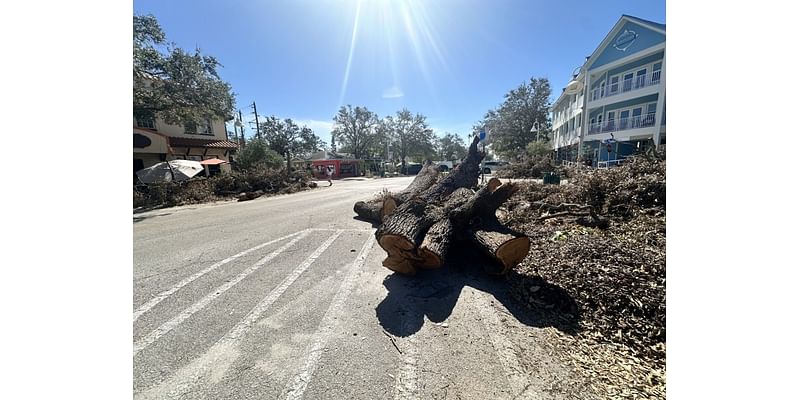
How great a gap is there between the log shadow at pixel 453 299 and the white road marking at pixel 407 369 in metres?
0.02

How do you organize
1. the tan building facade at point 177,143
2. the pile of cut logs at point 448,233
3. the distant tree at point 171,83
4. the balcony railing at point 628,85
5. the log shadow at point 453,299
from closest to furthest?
the log shadow at point 453,299 < the pile of cut logs at point 448,233 < the distant tree at point 171,83 < the tan building facade at point 177,143 < the balcony railing at point 628,85

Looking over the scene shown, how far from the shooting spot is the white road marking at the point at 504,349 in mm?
1818

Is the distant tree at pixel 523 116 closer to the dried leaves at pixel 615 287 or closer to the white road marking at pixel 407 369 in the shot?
the dried leaves at pixel 615 287

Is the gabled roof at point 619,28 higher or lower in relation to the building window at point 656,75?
higher

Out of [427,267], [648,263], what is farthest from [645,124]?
[427,267]

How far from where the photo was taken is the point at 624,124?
760 inches

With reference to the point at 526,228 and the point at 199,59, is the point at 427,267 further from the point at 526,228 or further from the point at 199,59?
the point at 199,59

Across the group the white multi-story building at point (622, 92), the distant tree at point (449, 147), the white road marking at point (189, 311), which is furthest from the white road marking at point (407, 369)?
the distant tree at point (449, 147)

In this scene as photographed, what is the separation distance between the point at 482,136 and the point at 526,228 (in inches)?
129

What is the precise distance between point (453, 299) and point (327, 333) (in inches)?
57.2

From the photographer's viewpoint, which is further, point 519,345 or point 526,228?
point 526,228

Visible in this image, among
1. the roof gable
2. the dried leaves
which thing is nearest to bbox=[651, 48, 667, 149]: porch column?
the roof gable

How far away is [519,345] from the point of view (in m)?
2.22

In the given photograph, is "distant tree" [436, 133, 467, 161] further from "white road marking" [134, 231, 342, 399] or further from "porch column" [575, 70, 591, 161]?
"white road marking" [134, 231, 342, 399]
